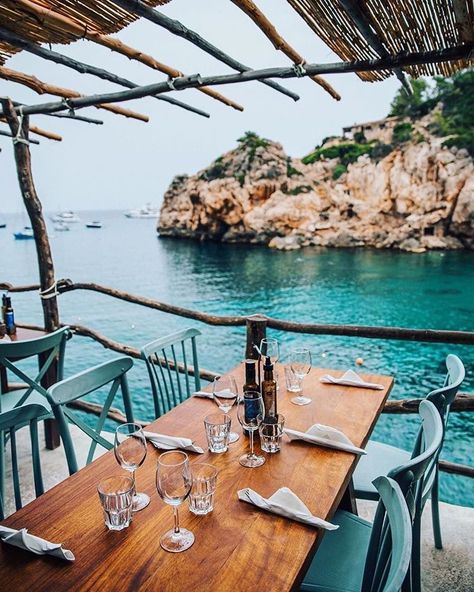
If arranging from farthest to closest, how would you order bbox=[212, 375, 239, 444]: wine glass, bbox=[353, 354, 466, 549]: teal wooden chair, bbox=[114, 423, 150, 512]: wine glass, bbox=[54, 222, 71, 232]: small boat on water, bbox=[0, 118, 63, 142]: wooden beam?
bbox=[54, 222, 71, 232]: small boat on water
bbox=[0, 118, 63, 142]: wooden beam
bbox=[212, 375, 239, 444]: wine glass
bbox=[353, 354, 466, 549]: teal wooden chair
bbox=[114, 423, 150, 512]: wine glass

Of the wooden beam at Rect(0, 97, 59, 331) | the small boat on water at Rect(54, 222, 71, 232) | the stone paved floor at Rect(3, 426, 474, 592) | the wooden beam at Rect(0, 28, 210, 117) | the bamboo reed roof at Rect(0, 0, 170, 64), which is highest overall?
the bamboo reed roof at Rect(0, 0, 170, 64)

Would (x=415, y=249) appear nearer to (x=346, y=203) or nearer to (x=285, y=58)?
(x=346, y=203)

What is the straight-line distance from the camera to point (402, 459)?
2.32m

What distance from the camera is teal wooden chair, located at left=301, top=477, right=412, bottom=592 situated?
2.91ft

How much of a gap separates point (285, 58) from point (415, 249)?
102 feet

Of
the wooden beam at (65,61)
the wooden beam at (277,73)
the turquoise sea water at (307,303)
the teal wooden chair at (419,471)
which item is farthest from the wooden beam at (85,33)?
the turquoise sea water at (307,303)

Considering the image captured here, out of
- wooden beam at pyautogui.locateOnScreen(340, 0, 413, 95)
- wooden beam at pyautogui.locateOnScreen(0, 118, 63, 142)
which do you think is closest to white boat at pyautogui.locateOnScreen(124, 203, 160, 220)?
wooden beam at pyautogui.locateOnScreen(0, 118, 63, 142)

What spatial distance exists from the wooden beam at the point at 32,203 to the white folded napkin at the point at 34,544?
9.89 ft

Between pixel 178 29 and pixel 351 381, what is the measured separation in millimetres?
1965

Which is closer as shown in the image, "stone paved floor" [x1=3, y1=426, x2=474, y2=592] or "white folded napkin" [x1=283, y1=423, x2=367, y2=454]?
"white folded napkin" [x1=283, y1=423, x2=367, y2=454]

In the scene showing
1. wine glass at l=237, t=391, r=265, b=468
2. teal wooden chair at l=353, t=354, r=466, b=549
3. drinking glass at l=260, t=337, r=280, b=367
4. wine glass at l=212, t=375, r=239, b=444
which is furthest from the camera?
drinking glass at l=260, t=337, r=280, b=367

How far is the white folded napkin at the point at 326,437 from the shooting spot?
1.64 metres

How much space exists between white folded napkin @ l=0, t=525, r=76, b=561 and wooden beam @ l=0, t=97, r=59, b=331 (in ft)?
9.89

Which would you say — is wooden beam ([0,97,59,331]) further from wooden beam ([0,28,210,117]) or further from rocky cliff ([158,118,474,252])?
rocky cliff ([158,118,474,252])
